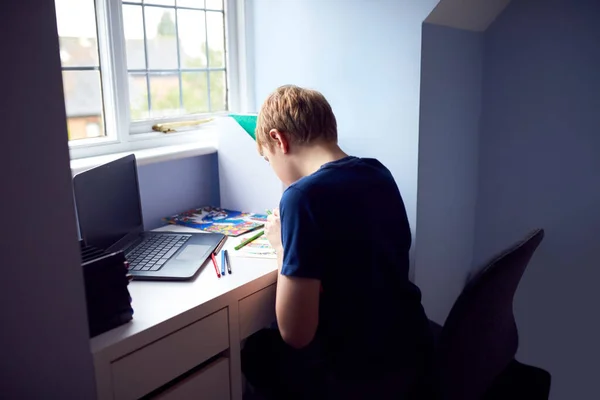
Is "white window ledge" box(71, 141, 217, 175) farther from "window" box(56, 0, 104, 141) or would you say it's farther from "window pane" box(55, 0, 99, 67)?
"window pane" box(55, 0, 99, 67)

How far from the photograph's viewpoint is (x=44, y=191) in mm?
925

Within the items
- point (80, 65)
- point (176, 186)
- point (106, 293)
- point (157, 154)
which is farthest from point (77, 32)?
point (106, 293)

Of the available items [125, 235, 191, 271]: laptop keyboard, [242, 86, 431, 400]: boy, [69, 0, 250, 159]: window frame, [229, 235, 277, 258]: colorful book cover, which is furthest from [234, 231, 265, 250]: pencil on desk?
[69, 0, 250, 159]: window frame

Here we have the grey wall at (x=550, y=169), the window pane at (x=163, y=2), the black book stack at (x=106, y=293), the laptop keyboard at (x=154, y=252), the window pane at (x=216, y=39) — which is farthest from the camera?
the window pane at (x=216, y=39)

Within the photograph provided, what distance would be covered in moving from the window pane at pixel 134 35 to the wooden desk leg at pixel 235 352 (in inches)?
39.4

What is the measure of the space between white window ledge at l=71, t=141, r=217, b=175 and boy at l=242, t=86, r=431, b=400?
1.88 ft

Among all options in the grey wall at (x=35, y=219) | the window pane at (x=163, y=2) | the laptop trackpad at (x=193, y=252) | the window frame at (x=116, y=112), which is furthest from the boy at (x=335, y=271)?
the window pane at (x=163, y=2)

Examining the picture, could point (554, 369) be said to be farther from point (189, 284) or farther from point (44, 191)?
point (44, 191)

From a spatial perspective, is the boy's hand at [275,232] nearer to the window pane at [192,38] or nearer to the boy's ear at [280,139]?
the boy's ear at [280,139]

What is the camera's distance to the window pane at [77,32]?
1.66 metres

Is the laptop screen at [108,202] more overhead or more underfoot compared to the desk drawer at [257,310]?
more overhead

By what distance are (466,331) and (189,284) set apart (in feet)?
2.19

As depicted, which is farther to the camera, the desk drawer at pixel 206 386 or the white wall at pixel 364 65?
the white wall at pixel 364 65

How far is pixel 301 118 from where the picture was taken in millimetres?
1305
